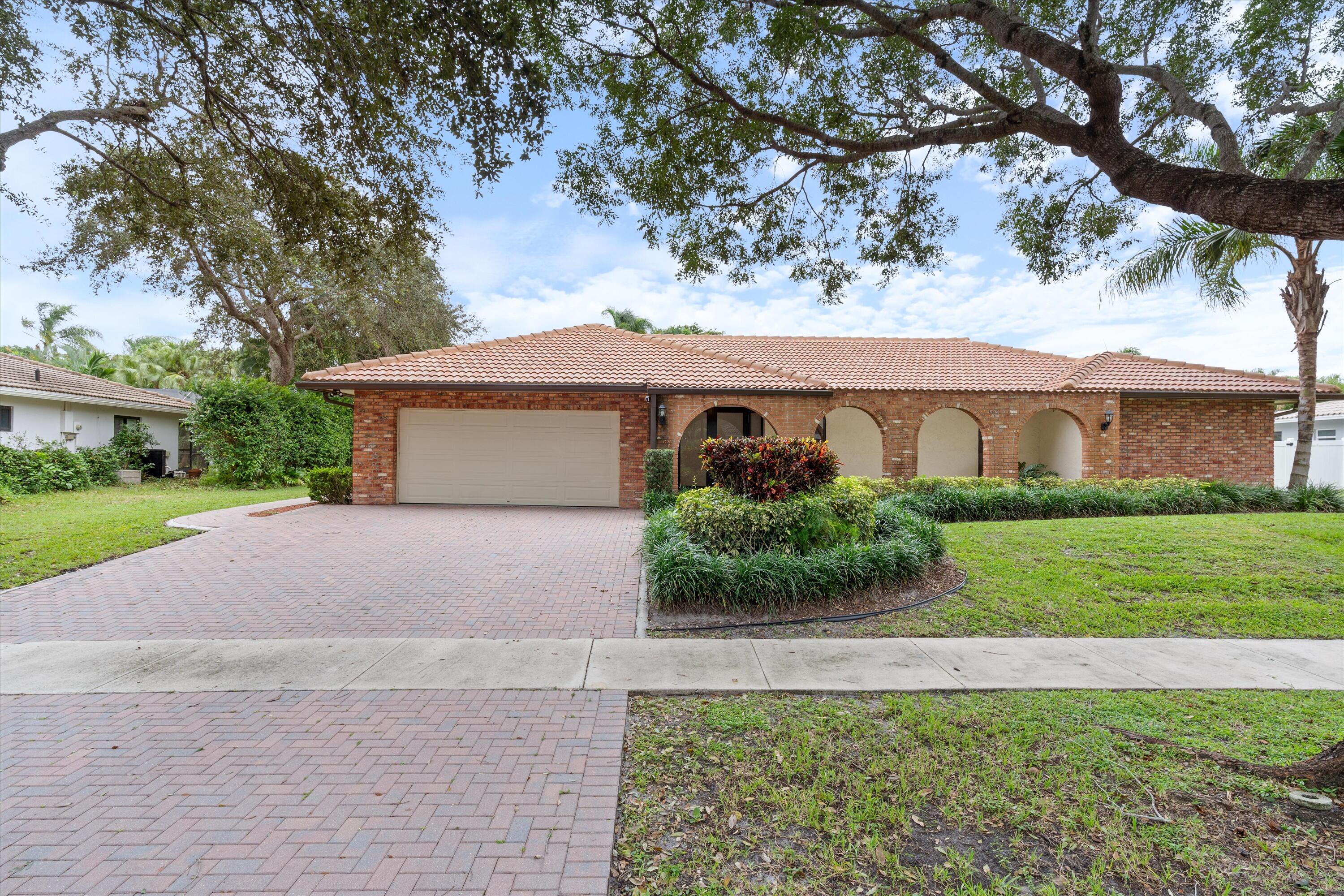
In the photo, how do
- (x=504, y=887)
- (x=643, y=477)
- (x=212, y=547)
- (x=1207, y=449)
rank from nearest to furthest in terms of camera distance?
1. (x=504, y=887)
2. (x=212, y=547)
3. (x=643, y=477)
4. (x=1207, y=449)

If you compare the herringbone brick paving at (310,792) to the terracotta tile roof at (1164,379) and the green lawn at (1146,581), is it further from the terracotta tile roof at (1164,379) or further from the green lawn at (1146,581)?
the terracotta tile roof at (1164,379)

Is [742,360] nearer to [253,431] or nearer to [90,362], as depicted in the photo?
[253,431]

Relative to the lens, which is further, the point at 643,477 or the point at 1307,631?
the point at 643,477

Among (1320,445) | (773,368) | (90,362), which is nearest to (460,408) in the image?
(773,368)

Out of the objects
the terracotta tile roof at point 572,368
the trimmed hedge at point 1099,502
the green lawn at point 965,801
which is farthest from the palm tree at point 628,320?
the green lawn at point 965,801

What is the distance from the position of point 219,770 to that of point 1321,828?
5687 mm

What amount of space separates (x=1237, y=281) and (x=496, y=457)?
17.7m

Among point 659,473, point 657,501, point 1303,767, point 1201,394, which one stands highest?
point 1201,394

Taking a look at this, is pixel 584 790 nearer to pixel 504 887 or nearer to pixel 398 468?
pixel 504 887

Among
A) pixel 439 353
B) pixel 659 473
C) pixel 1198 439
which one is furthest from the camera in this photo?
pixel 1198 439

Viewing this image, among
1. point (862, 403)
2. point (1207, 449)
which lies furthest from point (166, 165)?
point (1207, 449)

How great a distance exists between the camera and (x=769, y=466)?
7652 millimetres

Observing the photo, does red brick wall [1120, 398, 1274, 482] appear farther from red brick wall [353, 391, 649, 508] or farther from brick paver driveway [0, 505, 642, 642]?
brick paver driveway [0, 505, 642, 642]

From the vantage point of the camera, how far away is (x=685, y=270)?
25.8ft
